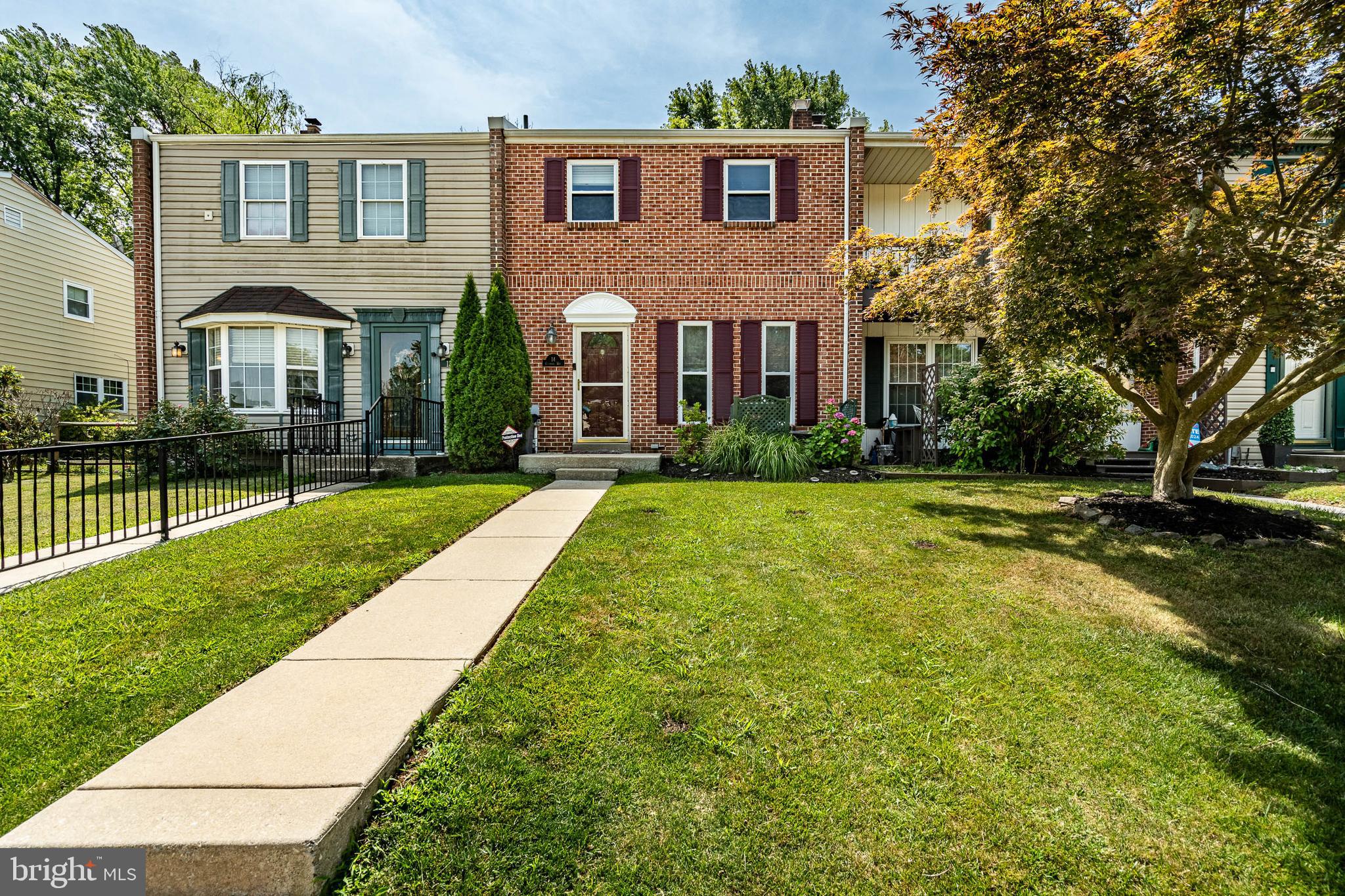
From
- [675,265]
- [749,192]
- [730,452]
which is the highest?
[749,192]

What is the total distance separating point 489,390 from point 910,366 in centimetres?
888

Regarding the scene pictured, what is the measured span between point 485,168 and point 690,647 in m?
10.8

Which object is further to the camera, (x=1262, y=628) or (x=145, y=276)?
(x=145, y=276)

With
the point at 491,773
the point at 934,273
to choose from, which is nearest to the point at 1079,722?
the point at 491,773

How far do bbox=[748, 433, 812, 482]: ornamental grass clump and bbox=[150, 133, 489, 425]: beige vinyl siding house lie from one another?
623 cm

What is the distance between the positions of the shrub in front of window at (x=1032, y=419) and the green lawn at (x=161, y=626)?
7903 mm

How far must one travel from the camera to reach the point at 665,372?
1097 cm

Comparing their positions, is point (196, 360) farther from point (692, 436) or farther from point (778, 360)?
point (778, 360)

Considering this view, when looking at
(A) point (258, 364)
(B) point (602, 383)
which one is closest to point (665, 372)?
(B) point (602, 383)

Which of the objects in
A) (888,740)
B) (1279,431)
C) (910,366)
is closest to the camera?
(888,740)

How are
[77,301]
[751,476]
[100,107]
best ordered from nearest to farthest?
[751,476] → [77,301] → [100,107]

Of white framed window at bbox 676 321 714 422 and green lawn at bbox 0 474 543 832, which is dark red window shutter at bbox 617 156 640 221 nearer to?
white framed window at bbox 676 321 714 422

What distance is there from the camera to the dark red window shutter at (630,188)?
1085 centimetres

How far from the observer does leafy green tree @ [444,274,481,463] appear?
9.14 metres
